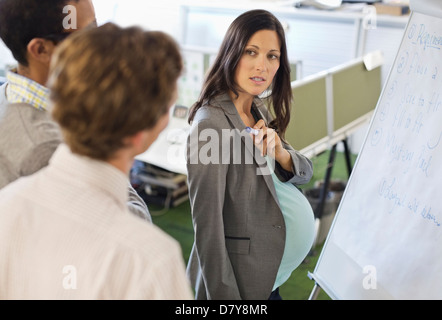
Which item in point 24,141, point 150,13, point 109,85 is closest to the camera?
point 109,85

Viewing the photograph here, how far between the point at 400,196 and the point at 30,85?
1200 mm

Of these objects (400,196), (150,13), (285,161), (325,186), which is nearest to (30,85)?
(285,161)

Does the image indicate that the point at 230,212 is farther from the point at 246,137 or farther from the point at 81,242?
the point at 81,242

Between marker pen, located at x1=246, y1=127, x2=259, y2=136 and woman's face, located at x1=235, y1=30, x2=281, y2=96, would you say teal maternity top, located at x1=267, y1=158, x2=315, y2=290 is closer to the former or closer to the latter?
marker pen, located at x1=246, y1=127, x2=259, y2=136

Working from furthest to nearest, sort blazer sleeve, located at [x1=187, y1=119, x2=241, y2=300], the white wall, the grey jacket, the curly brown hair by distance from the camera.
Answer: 1. the white wall
2. blazer sleeve, located at [x1=187, y1=119, x2=241, y2=300]
3. the grey jacket
4. the curly brown hair

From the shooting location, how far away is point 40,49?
43.4 inches

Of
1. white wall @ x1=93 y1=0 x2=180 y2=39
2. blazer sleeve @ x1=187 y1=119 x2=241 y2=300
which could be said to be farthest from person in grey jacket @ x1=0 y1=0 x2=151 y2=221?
white wall @ x1=93 y1=0 x2=180 y2=39

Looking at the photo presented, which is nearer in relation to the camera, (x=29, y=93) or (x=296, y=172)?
(x=29, y=93)

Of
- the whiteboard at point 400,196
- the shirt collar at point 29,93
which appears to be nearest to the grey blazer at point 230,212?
the whiteboard at point 400,196

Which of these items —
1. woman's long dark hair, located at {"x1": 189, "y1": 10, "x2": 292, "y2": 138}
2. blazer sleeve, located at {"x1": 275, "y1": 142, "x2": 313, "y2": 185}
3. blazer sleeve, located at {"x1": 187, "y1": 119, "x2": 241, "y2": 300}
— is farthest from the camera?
blazer sleeve, located at {"x1": 275, "y1": 142, "x2": 313, "y2": 185}

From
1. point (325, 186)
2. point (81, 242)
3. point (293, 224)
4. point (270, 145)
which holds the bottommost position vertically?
point (325, 186)

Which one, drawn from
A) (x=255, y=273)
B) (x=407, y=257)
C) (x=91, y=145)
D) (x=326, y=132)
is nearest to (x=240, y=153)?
(x=255, y=273)

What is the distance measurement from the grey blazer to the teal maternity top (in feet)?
0.13

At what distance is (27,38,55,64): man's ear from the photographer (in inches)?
43.0
